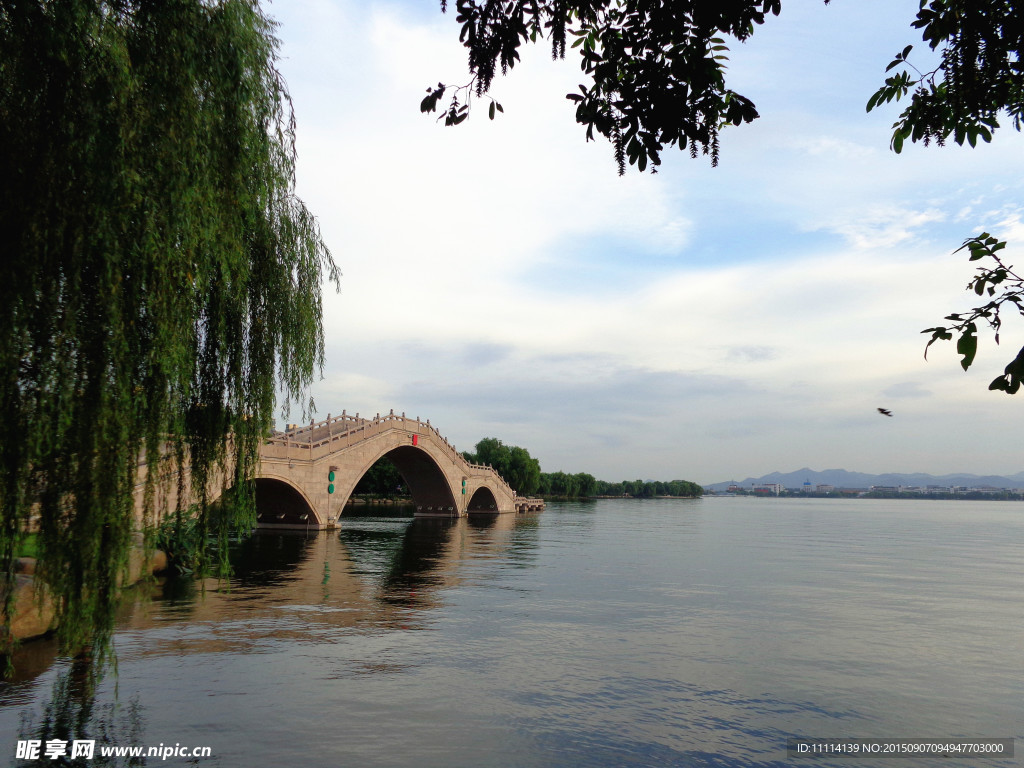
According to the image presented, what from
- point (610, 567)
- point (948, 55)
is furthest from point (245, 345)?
point (610, 567)

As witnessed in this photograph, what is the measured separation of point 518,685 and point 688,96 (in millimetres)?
8455

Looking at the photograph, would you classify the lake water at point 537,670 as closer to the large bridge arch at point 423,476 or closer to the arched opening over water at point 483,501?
the large bridge arch at point 423,476

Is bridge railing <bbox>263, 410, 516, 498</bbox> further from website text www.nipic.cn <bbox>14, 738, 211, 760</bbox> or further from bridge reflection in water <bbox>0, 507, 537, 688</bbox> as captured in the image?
website text www.nipic.cn <bbox>14, 738, 211, 760</bbox>

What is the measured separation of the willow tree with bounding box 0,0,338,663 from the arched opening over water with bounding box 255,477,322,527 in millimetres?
26807

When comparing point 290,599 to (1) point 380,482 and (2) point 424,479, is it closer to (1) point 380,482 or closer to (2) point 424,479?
(2) point 424,479

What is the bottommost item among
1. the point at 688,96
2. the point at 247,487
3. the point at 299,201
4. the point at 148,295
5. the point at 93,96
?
the point at 247,487

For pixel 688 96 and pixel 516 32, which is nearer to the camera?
pixel 516 32

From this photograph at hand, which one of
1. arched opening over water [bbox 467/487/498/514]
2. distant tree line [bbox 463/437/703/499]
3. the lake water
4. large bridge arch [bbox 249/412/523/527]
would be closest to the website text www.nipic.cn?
the lake water

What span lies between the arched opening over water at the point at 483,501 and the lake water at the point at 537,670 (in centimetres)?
4307

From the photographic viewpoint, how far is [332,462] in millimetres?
36781

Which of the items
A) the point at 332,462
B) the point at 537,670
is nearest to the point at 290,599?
the point at 537,670

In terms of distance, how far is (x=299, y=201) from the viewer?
40.3 ft

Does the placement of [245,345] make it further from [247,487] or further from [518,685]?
[518,685]

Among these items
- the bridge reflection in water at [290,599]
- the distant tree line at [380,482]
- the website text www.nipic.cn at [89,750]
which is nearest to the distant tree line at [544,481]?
the distant tree line at [380,482]
